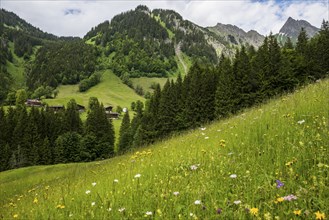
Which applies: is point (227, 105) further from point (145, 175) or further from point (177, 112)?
point (145, 175)

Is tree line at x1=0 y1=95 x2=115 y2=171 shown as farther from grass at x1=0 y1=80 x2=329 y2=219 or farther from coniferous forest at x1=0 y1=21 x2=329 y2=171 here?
grass at x1=0 y1=80 x2=329 y2=219

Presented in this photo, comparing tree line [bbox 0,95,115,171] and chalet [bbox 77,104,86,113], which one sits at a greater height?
chalet [bbox 77,104,86,113]

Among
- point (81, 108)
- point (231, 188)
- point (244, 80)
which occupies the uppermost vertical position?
point (81, 108)

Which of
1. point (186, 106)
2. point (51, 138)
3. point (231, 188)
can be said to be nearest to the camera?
point (231, 188)

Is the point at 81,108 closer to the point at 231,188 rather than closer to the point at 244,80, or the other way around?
the point at 244,80

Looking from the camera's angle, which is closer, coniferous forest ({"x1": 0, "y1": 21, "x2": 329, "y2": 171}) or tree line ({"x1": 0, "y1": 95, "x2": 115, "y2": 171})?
coniferous forest ({"x1": 0, "y1": 21, "x2": 329, "y2": 171})

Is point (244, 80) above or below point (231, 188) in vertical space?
above

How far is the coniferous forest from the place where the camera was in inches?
1959

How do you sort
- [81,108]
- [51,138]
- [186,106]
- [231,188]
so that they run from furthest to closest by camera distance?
[81,108], [51,138], [186,106], [231,188]

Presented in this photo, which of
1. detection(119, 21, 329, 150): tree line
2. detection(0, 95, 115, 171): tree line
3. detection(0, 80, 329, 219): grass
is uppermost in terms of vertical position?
detection(119, 21, 329, 150): tree line

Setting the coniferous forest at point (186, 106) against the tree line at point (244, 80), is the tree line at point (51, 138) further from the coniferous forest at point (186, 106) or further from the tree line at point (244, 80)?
the tree line at point (244, 80)

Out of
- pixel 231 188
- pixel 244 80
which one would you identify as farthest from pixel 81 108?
pixel 231 188

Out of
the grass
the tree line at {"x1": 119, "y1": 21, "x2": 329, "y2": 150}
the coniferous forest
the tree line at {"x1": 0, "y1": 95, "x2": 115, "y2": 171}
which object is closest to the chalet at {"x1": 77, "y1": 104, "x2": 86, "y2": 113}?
the coniferous forest

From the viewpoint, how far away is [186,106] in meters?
58.0
